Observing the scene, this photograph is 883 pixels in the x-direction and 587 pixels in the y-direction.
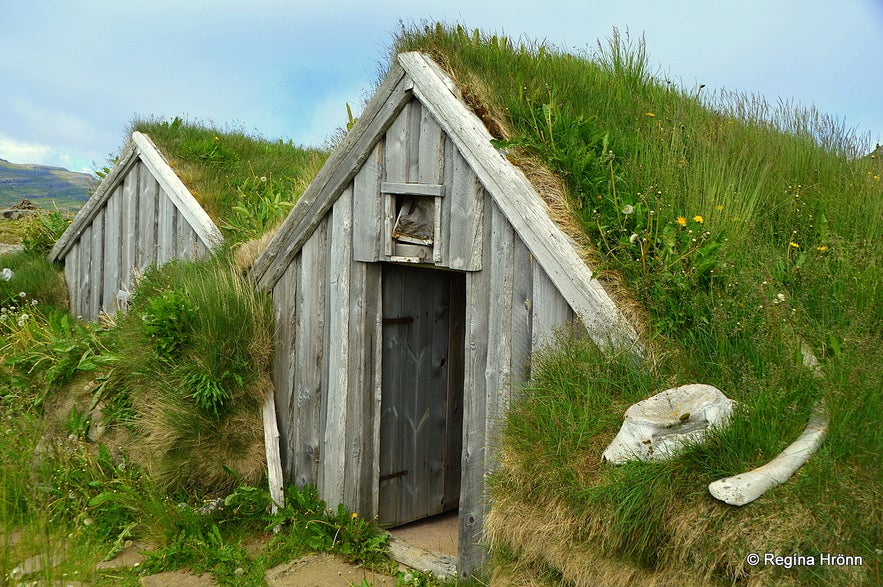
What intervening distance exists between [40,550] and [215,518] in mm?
2622

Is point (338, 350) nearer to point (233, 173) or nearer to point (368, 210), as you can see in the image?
point (368, 210)

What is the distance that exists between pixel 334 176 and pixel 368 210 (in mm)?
454

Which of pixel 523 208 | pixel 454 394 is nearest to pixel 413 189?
pixel 523 208

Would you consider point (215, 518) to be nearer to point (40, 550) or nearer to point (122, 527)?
point (122, 527)

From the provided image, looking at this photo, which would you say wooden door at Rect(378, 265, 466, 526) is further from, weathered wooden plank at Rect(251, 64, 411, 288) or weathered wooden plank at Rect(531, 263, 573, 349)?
weathered wooden plank at Rect(531, 263, 573, 349)

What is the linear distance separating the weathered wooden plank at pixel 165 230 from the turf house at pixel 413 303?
2648 mm

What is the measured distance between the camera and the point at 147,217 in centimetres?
928

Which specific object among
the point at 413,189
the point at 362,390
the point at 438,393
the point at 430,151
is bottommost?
the point at 438,393

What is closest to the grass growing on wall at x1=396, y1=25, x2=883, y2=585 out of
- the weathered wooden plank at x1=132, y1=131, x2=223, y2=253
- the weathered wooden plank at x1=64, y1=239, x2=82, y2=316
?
the weathered wooden plank at x1=132, y1=131, x2=223, y2=253

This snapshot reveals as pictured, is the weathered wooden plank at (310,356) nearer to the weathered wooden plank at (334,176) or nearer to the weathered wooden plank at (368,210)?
the weathered wooden plank at (334,176)

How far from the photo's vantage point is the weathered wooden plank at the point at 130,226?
9469mm

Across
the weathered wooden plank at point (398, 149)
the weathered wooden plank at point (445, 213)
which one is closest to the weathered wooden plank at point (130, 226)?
the weathered wooden plank at point (398, 149)

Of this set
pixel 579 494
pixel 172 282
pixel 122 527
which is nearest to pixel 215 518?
pixel 122 527

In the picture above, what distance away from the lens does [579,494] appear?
12.0 ft
